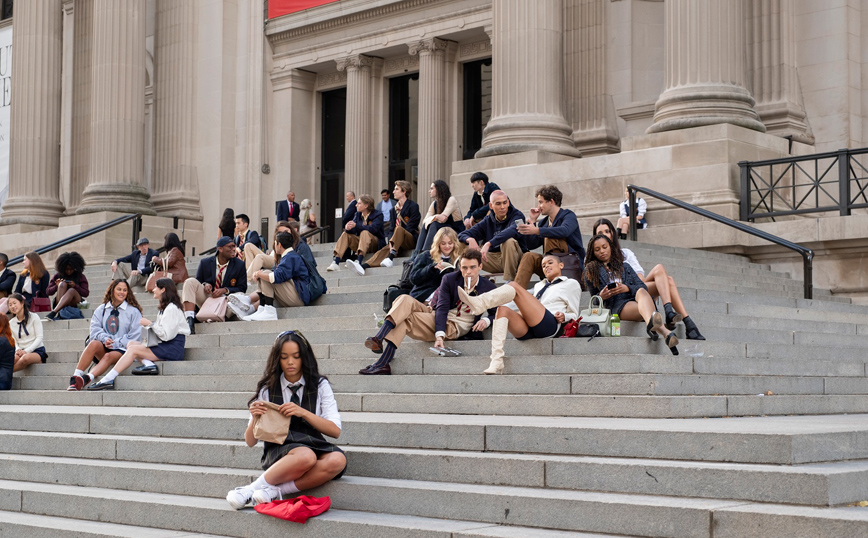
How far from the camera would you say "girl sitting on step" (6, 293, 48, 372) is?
44.1 feet

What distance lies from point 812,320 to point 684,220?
204 inches

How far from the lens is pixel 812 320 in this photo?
12.8 m

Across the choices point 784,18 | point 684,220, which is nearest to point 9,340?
point 684,220

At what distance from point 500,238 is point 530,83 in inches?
348

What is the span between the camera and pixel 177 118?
29078 millimetres

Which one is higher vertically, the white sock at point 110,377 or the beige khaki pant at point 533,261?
the beige khaki pant at point 533,261

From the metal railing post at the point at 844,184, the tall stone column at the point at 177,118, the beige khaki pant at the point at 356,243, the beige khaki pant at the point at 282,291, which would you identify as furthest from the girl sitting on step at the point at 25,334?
the tall stone column at the point at 177,118

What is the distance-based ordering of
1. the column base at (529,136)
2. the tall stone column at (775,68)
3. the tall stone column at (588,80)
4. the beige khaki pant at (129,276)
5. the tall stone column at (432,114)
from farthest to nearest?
the tall stone column at (432,114) < the tall stone column at (588,80) < the column base at (529,136) < the tall stone column at (775,68) < the beige khaki pant at (129,276)

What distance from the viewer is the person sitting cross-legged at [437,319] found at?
32.6 ft

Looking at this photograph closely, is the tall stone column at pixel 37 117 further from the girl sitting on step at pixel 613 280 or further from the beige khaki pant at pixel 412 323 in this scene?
the girl sitting on step at pixel 613 280

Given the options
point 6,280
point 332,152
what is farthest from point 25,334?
point 332,152

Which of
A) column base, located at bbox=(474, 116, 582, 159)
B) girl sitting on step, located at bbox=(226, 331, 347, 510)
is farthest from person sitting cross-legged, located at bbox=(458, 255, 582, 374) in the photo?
column base, located at bbox=(474, 116, 582, 159)

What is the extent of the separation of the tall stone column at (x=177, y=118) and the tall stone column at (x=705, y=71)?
14.2 metres

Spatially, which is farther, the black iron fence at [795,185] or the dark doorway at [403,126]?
the dark doorway at [403,126]
